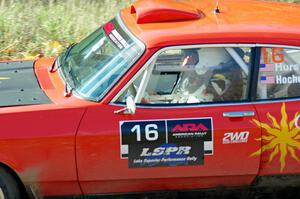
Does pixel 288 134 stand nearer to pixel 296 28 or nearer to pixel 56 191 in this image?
pixel 296 28

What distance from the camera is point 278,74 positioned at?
416 cm

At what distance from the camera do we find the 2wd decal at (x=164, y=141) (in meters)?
3.96

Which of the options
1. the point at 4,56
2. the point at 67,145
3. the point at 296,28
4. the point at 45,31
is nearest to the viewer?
the point at 67,145

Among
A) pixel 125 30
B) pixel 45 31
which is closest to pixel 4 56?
pixel 45 31

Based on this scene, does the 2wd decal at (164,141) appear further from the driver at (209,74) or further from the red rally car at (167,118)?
the driver at (209,74)

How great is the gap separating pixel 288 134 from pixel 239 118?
369 mm

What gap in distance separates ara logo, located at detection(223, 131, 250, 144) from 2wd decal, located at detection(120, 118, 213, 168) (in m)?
0.11

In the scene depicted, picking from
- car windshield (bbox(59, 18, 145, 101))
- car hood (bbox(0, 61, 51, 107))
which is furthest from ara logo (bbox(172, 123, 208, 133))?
car hood (bbox(0, 61, 51, 107))

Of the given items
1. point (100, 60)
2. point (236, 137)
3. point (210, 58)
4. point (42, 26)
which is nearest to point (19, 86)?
point (100, 60)

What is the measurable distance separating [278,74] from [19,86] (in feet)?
6.49

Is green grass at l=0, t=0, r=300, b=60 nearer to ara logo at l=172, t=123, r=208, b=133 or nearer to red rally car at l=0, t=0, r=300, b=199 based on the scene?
red rally car at l=0, t=0, r=300, b=199

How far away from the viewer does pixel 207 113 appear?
4023 mm

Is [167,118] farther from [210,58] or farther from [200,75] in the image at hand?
[210,58]

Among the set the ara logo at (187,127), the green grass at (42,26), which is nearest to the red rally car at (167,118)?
the ara logo at (187,127)
